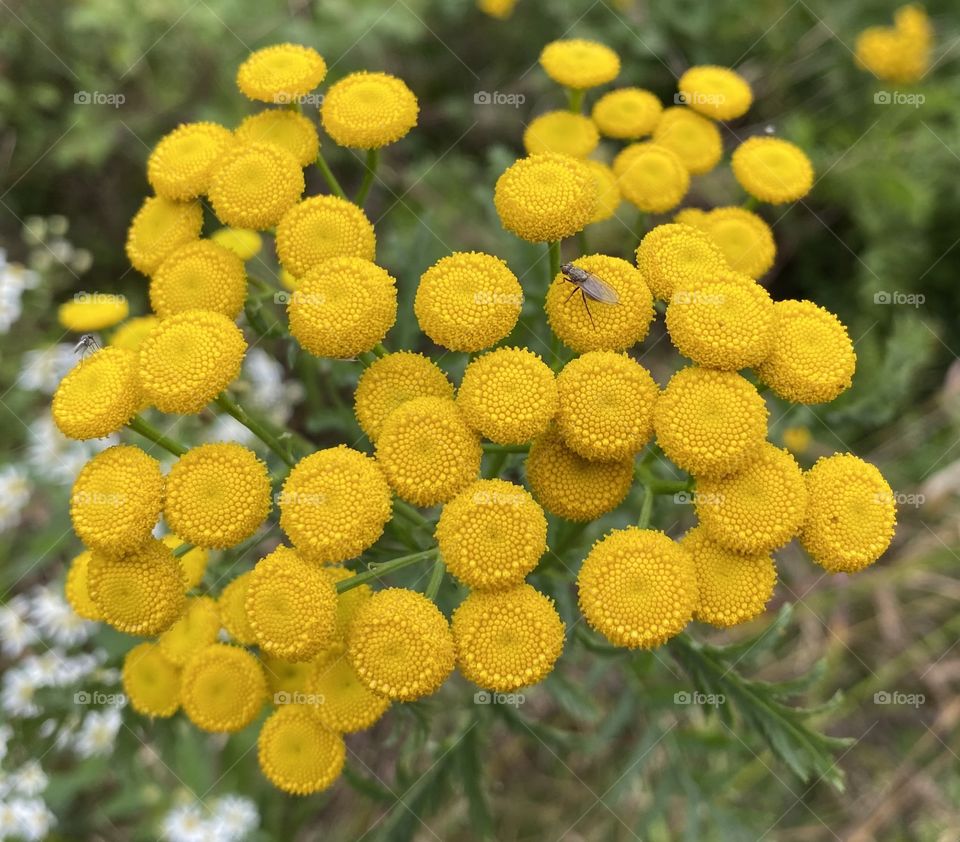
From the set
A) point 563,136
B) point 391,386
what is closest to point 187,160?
point 391,386

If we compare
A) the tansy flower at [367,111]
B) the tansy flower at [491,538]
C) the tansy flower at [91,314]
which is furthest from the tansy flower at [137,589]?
→ the tansy flower at [91,314]

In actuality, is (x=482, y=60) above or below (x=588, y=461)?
below

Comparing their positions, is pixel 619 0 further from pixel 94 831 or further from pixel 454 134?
pixel 94 831

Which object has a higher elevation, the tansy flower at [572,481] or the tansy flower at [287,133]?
the tansy flower at [287,133]

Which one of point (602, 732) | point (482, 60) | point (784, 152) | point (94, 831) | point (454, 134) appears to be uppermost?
point (784, 152)

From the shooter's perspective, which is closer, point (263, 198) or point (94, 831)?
point (263, 198)

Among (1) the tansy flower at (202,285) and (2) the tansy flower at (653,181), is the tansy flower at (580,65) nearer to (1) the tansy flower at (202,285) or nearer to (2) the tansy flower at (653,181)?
(2) the tansy flower at (653,181)

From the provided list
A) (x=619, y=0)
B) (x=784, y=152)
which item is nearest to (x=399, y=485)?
(x=784, y=152)
